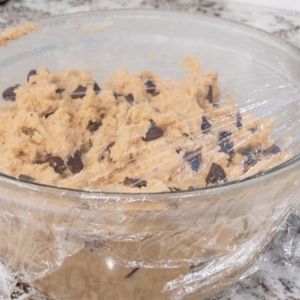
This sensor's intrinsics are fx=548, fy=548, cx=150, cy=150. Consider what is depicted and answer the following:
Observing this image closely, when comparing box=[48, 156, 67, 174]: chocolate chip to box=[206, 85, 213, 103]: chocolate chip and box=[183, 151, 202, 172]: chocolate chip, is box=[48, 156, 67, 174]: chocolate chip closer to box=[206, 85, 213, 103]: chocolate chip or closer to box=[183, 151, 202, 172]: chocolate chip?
box=[183, 151, 202, 172]: chocolate chip

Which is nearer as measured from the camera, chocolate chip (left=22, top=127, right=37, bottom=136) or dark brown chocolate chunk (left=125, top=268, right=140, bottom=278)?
dark brown chocolate chunk (left=125, top=268, right=140, bottom=278)

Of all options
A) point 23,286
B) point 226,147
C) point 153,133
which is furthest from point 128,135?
point 23,286

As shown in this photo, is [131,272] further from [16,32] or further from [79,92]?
[16,32]

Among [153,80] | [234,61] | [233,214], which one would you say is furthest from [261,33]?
[233,214]

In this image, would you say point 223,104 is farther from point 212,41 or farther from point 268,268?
point 268,268

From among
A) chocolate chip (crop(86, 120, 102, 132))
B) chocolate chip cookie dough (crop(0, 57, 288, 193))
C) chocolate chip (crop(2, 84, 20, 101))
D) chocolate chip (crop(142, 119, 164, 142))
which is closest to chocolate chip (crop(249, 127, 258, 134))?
chocolate chip cookie dough (crop(0, 57, 288, 193))

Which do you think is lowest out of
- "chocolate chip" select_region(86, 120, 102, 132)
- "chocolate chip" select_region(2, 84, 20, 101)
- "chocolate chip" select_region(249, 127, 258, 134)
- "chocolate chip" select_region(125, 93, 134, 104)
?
"chocolate chip" select_region(86, 120, 102, 132)
